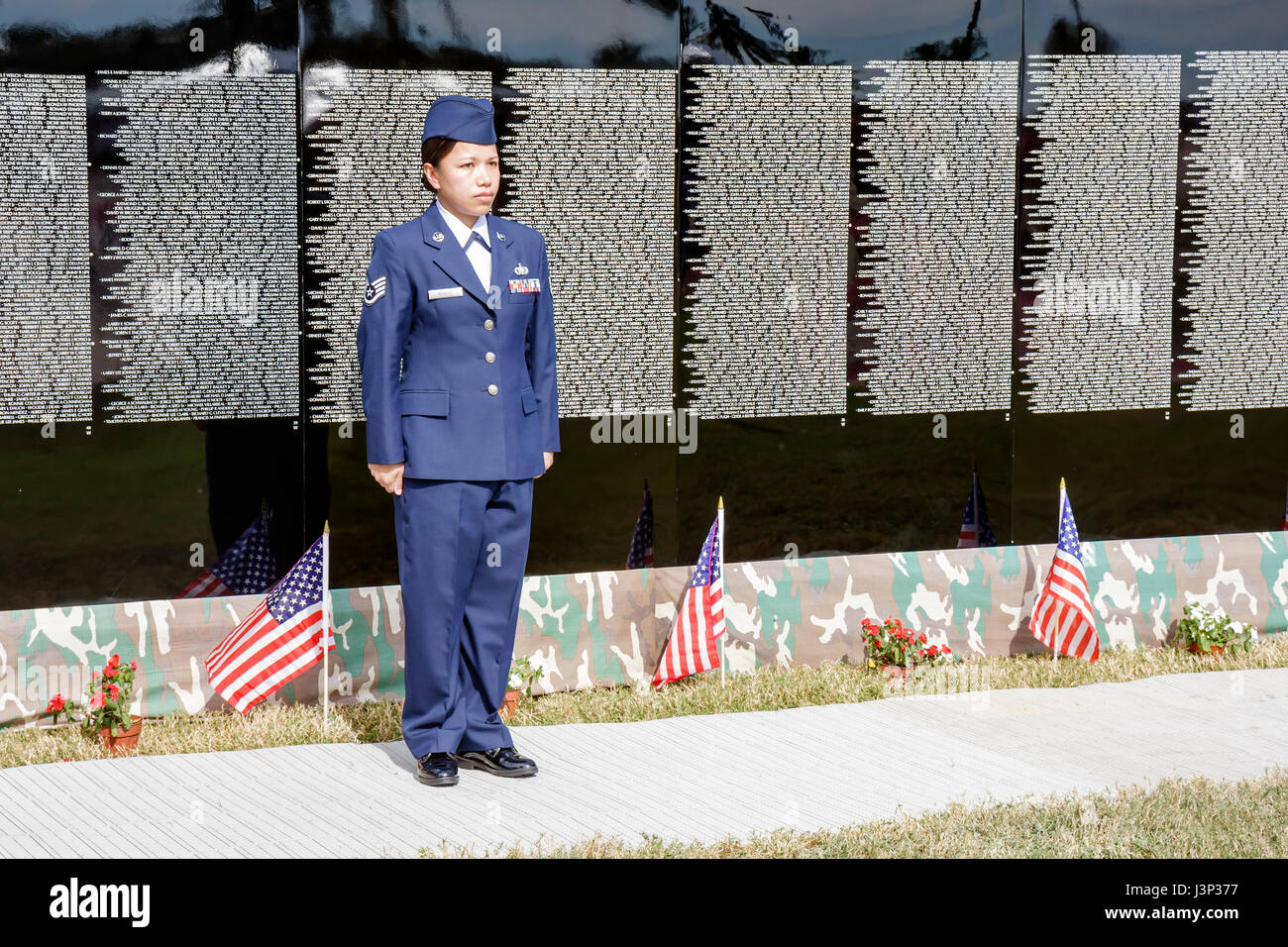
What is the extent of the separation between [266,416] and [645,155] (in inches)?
75.4

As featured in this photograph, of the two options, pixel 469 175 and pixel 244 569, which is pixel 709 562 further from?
pixel 469 175

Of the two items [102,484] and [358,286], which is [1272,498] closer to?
[358,286]

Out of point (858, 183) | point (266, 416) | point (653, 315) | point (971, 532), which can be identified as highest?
point (858, 183)

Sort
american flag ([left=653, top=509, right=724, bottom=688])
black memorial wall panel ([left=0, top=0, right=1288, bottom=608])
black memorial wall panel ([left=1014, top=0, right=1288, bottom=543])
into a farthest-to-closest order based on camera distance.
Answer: black memorial wall panel ([left=1014, top=0, right=1288, bottom=543])
american flag ([left=653, top=509, right=724, bottom=688])
black memorial wall panel ([left=0, top=0, right=1288, bottom=608])

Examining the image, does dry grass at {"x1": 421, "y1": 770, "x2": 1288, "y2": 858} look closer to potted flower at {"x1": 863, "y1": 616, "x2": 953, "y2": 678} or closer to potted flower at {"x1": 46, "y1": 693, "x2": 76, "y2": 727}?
potted flower at {"x1": 863, "y1": 616, "x2": 953, "y2": 678}

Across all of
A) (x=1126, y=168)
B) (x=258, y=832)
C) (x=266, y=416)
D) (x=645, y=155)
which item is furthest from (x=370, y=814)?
(x=1126, y=168)

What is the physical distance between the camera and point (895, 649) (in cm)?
697

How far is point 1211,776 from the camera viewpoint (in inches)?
217

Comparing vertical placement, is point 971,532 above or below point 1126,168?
below

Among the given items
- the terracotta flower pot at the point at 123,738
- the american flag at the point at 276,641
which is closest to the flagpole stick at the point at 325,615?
the american flag at the point at 276,641

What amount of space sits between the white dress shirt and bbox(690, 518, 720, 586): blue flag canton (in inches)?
72.9

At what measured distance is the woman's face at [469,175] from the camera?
519 centimetres

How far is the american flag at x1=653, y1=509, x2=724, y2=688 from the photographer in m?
6.69

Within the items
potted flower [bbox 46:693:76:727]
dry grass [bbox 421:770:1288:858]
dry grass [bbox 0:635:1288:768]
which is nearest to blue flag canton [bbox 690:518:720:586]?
dry grass [bbox 0:635:1288:768]
